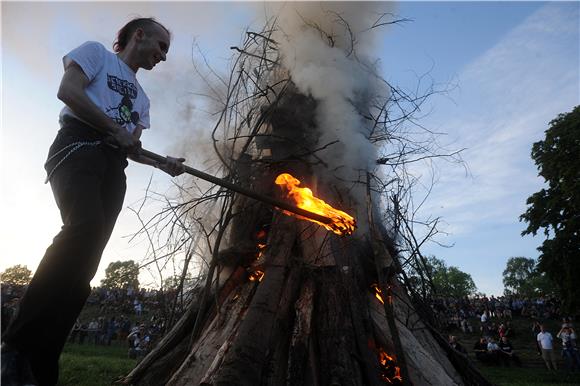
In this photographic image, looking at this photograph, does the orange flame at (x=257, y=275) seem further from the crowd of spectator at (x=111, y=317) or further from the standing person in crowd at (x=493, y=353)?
the standing person in crowd at (x=493, y=353)

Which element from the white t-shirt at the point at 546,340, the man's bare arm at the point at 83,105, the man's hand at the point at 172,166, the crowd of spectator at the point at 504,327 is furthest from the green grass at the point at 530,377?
the man's bare arm at the point at 83,105

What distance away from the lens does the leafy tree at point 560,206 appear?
1981cm

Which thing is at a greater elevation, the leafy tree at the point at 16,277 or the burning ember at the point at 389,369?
the leafy tree at the point at 16,277

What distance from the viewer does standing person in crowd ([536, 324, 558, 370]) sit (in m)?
12.7

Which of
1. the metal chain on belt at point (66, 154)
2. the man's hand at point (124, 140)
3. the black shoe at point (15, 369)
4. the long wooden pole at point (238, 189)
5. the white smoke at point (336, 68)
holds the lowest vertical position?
the black shoe at point (15, 369)

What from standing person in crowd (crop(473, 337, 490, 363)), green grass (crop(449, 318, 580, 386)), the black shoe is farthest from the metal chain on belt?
standing person in crowd (crop(473, 337, 490, 363))

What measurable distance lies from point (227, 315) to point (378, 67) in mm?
4096

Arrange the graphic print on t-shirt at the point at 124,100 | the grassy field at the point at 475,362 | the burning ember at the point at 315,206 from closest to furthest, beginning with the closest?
the graphic print on t-shirt at the point at 124,100 < the burning ember at the point at 315,206 < the grassy field at the point at 475,362

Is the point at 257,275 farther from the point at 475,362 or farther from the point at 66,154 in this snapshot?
the point at 475,362

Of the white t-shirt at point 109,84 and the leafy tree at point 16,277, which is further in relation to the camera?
the leafy tree at point 16,277

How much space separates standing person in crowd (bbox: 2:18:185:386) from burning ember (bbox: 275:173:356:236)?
5.80 ft

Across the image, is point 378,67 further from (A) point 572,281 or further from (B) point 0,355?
(A) point 572,281

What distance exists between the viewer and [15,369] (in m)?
1.78

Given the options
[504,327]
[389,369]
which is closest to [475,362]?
[504,327]
